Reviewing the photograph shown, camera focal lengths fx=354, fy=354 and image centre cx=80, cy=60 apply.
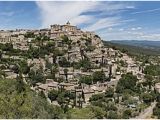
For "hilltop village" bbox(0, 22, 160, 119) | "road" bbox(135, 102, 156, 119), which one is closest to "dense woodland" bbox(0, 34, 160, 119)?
"hilltop village" bbox(0, 22, 160, 119)

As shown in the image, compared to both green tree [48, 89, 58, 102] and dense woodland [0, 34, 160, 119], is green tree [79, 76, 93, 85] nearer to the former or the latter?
dense woodland [0, 34, 160, 119]

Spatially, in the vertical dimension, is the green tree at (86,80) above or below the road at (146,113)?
above

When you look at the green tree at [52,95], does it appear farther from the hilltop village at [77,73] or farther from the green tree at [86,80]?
the green tree at [86,80]

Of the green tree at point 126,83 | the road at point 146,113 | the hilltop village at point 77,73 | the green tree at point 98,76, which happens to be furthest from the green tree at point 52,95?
the road at point 146,113

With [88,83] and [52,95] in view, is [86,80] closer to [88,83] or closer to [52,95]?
[88,83]

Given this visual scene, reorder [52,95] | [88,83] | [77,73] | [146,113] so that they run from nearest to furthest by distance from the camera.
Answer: [146,113]
[52,95]
[88,83]
[77,73]

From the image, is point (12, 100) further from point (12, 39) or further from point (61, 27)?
point (61, 27)

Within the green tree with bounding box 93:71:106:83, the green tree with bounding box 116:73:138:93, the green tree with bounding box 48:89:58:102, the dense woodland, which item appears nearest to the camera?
the dense woodland

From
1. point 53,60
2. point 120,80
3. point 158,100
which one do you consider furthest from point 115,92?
point 53,60

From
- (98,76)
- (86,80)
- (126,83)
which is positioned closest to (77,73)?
(86,80)
